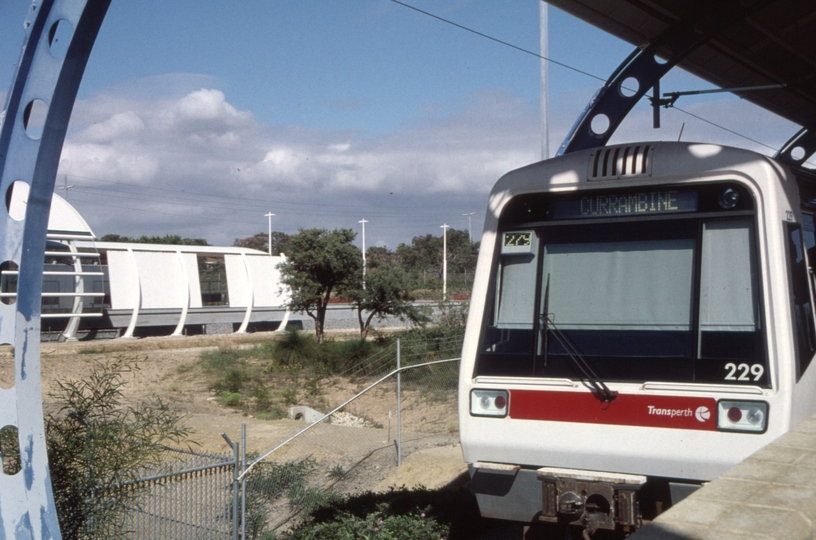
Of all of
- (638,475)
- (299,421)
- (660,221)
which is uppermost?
(660,221)

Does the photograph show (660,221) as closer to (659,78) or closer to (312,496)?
(659,78)

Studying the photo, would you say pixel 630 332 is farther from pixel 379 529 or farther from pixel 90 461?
pixel 90 461

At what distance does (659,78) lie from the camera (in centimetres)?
1055

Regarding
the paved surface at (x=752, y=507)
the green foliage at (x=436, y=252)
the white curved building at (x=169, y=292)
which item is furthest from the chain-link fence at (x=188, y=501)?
the green foliage at (x=436, y=252)

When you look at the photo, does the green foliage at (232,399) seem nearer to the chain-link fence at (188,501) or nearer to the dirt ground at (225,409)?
the dirt ground at (225,409)

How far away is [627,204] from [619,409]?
1.48 m

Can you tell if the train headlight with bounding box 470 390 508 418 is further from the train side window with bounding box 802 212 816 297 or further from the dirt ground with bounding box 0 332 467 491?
the train side window with bounding box 802 212 816 297

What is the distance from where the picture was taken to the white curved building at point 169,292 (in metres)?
35.4

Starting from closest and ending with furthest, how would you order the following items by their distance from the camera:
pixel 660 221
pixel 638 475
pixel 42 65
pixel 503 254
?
pixel 42 65 < pixel 638 475 < pixel 660 221 < pixel 503 254

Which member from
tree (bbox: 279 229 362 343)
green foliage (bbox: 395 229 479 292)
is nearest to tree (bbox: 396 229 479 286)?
green foliage (bbox: 395 229 479 292)

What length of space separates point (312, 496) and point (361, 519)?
3190 millimetres

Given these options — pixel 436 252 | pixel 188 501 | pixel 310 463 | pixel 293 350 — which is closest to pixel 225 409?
pixel 293 350

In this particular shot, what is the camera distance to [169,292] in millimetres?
38000

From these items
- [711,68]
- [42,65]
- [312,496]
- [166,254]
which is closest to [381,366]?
[312,496]
